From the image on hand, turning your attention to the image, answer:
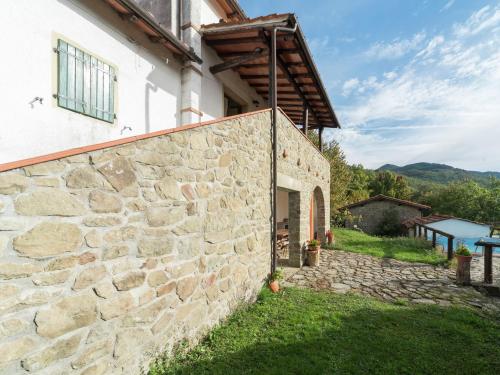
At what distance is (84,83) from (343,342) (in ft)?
16.6

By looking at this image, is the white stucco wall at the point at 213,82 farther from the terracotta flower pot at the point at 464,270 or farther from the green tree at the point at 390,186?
the green tree at the point at 390,186

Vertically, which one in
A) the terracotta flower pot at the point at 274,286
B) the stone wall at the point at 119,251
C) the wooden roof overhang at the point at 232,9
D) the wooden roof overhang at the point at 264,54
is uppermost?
the wooden roof overhang at the point at 232,9

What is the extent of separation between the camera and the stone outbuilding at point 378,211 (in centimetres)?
2495

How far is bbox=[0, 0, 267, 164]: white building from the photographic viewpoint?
124 inches

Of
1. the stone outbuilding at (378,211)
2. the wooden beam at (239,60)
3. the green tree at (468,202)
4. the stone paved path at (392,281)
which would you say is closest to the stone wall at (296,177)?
the stone paved path at (392,281)

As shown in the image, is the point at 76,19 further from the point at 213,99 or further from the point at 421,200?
the point at 421,200

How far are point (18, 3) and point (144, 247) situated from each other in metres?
3.18

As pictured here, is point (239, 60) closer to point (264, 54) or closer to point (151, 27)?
point (264, 54)

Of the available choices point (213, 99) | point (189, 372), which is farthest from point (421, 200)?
point (189, 372)

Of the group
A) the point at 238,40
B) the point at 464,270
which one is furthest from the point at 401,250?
the point at 238,40

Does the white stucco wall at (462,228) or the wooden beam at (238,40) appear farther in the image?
the white stucco wall at (462,228)

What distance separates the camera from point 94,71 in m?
3.96

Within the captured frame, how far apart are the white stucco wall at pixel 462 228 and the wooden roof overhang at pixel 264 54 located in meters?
8.85

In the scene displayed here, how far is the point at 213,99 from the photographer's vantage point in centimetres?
675
